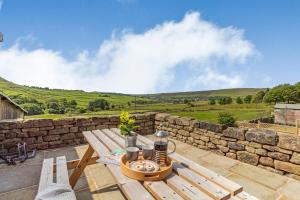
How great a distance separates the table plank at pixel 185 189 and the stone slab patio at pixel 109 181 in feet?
4.17

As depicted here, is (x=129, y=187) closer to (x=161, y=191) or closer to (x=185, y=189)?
(x=161, y=191)

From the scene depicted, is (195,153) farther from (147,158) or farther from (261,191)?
(147,158)

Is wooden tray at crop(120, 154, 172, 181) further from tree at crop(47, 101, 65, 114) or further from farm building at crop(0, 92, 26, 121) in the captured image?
tree at crop(47, 101, 65, 114)

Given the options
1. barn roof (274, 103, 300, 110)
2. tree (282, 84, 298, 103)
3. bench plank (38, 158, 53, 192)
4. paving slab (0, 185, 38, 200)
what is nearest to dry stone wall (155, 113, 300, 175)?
bench plank (38, 158, 53, 192)

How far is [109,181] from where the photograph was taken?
3.17 m

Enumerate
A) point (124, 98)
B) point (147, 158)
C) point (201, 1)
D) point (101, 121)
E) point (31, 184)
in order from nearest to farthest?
point (147, 158) < point (31, 184) < point (101, 121) < point (201, 1) < point (124, 98)

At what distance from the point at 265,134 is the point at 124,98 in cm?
2092

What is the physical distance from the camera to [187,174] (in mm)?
1834

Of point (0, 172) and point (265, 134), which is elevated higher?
point (265, 134)

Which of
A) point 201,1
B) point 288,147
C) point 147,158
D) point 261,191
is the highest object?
point 201,1

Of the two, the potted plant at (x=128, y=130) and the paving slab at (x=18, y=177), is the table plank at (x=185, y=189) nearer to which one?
the potted plant at (x=128, y=130)

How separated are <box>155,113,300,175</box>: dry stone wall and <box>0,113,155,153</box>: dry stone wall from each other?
7.21 ft

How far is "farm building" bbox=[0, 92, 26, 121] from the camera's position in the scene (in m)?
14.8

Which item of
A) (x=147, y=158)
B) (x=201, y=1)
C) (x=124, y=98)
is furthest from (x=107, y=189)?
(x=124, y=98)
